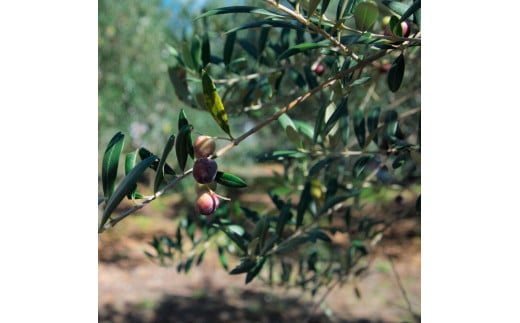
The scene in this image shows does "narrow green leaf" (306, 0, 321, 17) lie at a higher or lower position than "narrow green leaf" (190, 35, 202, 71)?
lower

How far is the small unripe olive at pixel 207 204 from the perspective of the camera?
63 cm

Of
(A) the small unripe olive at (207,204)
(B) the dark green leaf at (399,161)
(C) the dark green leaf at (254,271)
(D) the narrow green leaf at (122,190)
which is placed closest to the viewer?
(D) the narrow green leaf at (122,190)

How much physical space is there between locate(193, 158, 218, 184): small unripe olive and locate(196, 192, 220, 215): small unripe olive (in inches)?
1.3

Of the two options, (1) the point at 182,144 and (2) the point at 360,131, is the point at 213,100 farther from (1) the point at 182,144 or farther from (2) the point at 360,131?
(2) the point at 360,131

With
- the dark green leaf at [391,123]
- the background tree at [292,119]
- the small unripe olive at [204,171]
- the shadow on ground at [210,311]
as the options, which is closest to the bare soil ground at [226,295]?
the shadow on ground at [210,311]

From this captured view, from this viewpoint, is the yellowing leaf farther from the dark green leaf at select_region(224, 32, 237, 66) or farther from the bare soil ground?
the bare soil ground

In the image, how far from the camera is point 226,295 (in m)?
4.52

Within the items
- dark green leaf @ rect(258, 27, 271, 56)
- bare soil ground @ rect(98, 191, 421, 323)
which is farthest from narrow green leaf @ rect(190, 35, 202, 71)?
bare soil ground @ rect(98, 191, 421, 323)

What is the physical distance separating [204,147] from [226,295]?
4059 millimetres

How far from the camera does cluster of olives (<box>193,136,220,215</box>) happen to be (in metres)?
0.60

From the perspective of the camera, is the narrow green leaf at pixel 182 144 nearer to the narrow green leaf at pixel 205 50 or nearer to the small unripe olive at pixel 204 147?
the small unripe olive at pixel 204 147

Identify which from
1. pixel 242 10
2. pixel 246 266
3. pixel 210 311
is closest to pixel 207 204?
pixel 242 10
